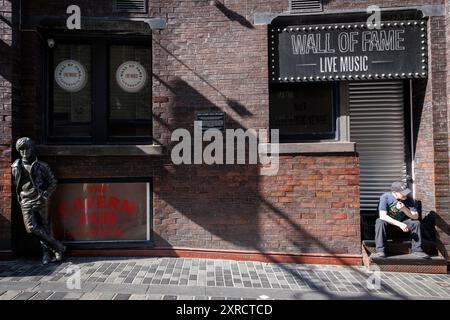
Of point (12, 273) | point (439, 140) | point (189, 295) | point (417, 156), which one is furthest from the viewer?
point (417, 156)

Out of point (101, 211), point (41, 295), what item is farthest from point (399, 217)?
point (41, 295)

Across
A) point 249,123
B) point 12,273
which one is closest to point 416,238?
point 249,123

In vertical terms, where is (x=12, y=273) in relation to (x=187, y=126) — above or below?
below

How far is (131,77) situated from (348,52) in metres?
4.19

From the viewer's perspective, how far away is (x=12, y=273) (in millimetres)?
5965

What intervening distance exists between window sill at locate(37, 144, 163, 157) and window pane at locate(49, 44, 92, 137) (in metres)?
0.47

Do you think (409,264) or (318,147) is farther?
(318,147)

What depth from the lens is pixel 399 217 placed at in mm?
Answer: 6418

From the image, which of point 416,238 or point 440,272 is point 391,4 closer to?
point 416,238

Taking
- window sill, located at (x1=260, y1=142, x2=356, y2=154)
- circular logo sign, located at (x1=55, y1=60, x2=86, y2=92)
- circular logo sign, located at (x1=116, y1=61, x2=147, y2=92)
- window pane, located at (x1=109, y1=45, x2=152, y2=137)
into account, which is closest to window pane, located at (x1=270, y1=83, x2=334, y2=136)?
window sill, located at (x1=260, y1=142, x2=356, y2=154)

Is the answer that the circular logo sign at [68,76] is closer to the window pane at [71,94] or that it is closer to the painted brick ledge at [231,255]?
the window pane at [71,94]

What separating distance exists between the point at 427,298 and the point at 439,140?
2917 mm

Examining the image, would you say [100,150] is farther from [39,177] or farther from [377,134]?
[377,134]

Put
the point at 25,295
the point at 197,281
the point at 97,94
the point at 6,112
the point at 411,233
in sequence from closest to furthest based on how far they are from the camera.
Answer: the point at 25,295, the point at 197,281, the point at 411,233, the point at 6,112, the point at 97,94
